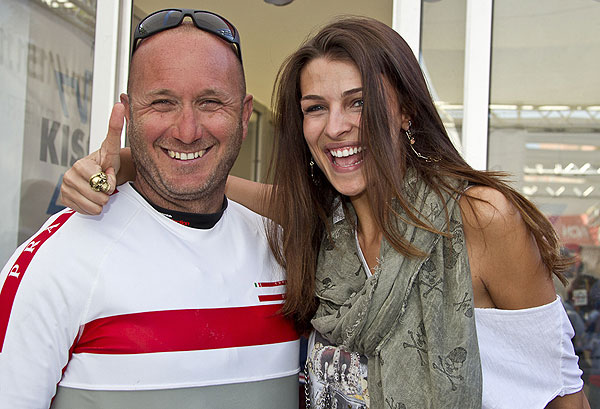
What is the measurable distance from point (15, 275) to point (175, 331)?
1.33ft

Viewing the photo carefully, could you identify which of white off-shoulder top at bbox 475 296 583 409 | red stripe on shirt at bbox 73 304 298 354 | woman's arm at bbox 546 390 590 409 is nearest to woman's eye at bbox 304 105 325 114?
red stripe on shirt at bbox 73 304 298 354

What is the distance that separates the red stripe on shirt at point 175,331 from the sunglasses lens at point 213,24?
2.61 ft

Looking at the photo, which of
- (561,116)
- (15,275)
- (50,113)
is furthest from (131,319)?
(561,116)

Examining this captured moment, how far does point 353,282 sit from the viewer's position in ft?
5.32

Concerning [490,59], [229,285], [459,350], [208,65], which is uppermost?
[490,59]

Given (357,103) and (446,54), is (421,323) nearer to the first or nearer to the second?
(357,103)

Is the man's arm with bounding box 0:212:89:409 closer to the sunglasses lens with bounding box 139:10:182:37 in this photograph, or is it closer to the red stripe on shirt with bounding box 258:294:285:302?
the red stripe on shirt with bounding box 258:294:285:302

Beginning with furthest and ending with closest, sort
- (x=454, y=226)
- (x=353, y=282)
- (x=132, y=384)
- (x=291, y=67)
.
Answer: (x=291, y=67) → (x=353, y=282) → (x=454, y=226) → (x=132, y=384)

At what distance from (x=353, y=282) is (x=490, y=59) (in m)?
1.64

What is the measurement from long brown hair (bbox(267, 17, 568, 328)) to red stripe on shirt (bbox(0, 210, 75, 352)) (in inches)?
26.7

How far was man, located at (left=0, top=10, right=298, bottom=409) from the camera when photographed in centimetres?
130

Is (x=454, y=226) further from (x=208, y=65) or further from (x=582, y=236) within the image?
(x=582, y=236)

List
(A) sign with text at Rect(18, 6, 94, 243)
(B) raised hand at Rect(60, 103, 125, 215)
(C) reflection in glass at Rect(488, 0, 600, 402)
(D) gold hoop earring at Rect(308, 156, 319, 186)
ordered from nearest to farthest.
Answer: (B) raised hand at Rect(60, 103, 125, 215) → (D) gold hoop earring at Rect(308, 156, 319, 186) → (C) reflection in glass at Rect(488, 0, 600, 402) → (A) sign with text at Rect(18, 6, 94, 243)

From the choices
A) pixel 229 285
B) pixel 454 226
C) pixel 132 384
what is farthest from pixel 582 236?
pixel 132 384
